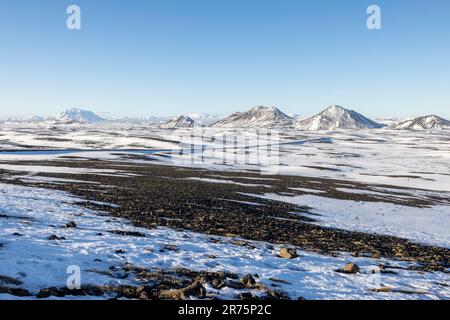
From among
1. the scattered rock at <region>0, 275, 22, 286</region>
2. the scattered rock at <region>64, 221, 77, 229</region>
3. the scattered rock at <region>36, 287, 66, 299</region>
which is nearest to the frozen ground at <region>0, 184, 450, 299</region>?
the scattered rock at <region>0, 275, 22, 286</region>

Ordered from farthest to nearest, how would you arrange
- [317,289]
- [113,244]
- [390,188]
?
[390,188] → [113,244] → [317,289]

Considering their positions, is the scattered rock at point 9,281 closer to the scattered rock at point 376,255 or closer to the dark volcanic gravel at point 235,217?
the dark volcanic gravel at point 235,217

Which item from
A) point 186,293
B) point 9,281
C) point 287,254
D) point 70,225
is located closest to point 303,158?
point 287,254

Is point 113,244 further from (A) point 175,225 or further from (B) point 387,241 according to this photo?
(B) point 387,241

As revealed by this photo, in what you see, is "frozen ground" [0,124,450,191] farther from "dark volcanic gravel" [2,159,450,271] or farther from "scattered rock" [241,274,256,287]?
"scattered rock" [241,274,256,287]

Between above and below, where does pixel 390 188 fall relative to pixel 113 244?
below

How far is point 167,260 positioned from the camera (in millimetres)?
13180

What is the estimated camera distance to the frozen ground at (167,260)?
10938 millimetres

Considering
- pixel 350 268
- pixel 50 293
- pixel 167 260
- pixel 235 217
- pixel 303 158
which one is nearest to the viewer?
pixel 50 293

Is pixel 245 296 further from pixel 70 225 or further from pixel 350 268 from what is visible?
pixel 70 225

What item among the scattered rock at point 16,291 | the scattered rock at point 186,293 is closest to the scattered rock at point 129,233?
the scattered rock at point 186,293

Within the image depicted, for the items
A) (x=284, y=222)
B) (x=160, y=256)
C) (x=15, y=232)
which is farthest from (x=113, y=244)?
(x=284, y=222)
